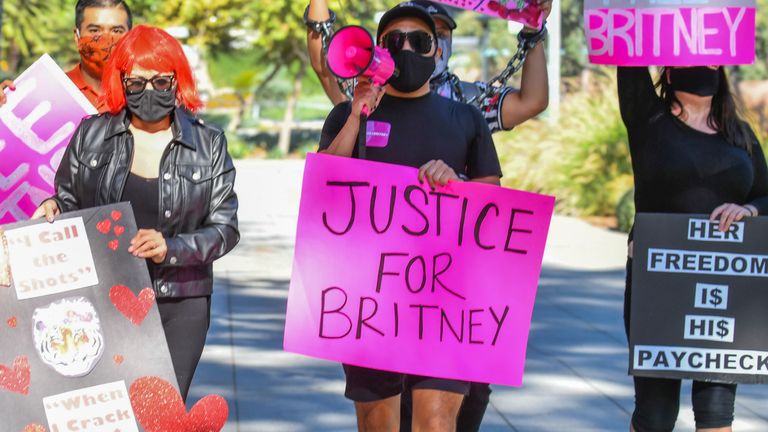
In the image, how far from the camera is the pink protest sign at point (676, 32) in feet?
15.2

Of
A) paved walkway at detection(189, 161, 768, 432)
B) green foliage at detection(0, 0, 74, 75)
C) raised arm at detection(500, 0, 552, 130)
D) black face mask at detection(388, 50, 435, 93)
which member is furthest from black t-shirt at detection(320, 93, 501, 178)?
green foliage at detection(0, 0, 74, 75)

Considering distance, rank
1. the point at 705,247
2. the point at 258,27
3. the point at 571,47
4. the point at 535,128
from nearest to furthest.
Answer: the point at 705,247, the point at 535,128, the point at 258,27, the point at 571,47

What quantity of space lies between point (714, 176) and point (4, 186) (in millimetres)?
2573

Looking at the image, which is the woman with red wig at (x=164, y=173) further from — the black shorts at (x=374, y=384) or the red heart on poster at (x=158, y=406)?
the black shorts at (x=374, y=384)

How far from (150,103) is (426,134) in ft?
3.03

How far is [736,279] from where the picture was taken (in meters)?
4.84

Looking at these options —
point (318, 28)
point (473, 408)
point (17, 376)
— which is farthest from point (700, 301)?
point (17, 376)

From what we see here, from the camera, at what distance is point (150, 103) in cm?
417

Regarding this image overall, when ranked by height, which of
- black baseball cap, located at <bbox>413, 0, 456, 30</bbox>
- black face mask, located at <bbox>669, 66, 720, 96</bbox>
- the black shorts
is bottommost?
the black shorts

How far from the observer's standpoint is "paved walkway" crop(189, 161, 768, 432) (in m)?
A: 6.91

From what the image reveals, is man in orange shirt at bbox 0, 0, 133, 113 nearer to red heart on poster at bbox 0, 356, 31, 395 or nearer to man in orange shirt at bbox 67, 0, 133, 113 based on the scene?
man in orange shirt at bbox 67, 0, 133, 113

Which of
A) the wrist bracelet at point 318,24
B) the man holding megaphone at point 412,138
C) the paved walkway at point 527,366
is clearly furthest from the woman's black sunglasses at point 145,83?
the paved walkway at point 527,366

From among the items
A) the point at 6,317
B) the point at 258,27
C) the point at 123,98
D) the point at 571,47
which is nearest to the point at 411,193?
the point at 123,98

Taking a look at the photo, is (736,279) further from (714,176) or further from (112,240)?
(112,240)
